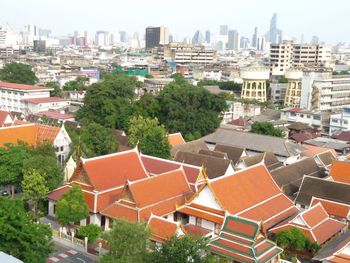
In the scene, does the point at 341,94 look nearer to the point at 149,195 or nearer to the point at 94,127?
the point at 94,127

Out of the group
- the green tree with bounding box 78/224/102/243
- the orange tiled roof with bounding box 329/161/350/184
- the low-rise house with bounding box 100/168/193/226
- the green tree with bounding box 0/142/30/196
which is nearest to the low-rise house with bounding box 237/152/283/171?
the orange tiled roof with bounding box 329/161/350/184

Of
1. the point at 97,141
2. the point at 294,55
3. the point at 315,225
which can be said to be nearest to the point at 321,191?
the point at 315,225

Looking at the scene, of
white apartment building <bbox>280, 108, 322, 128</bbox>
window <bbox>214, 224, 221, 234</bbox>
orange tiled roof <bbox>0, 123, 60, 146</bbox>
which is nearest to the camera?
window <bbox>214, 224, 221, 234</bbox>

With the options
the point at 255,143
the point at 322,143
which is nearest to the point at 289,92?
the point at 322,143

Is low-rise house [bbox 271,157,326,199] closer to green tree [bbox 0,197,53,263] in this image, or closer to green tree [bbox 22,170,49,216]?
green tree [bbox 22,170,49,216]

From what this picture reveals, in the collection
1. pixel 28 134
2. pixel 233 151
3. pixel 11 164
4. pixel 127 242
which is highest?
pixel 28 134

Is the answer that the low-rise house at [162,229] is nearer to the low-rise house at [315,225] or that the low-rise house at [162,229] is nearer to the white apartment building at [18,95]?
the low-rise house at [315,225]

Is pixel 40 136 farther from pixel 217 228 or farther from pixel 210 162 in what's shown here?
pixel 217 228
